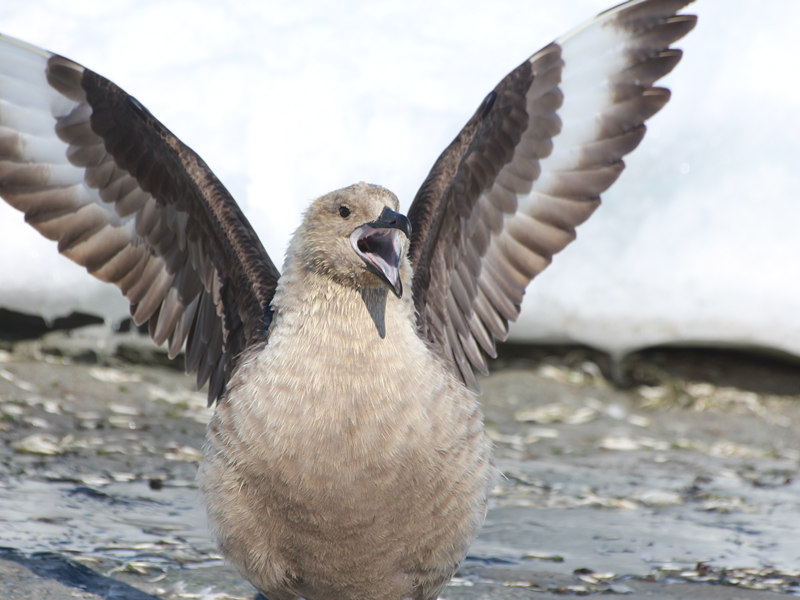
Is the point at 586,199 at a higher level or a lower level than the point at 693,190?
lower

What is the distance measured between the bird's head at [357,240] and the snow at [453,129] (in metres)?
3.02

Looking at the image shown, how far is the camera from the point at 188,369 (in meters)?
4.20

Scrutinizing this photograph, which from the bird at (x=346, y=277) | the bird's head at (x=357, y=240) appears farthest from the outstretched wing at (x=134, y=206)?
the bird's head at (x=357, y=240)

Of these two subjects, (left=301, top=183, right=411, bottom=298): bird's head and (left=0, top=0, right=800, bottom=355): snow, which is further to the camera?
(left=0, top=0, right=800, bottom=355): snow

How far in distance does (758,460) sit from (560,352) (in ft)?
4.37

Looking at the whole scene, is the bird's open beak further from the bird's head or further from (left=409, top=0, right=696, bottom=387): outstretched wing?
(left=409, top=0, right=696, bottom=387): outstretched wing

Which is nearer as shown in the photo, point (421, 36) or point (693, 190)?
point (693, 190)

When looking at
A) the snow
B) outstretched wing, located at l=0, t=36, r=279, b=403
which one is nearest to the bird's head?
outstretched wing, located at l=0, t=36, r=279, b=403

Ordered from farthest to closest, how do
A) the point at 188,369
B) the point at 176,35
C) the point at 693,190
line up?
the point at 176,35 → the point at 693,190 → the point at 188,369

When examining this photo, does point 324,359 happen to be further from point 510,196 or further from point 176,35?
point 176,35

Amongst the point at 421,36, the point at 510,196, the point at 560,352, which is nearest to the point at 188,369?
the point at 510,196

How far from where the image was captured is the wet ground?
3955 millimetres

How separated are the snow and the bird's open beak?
3.06 m

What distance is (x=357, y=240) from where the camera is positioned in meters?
3.36
